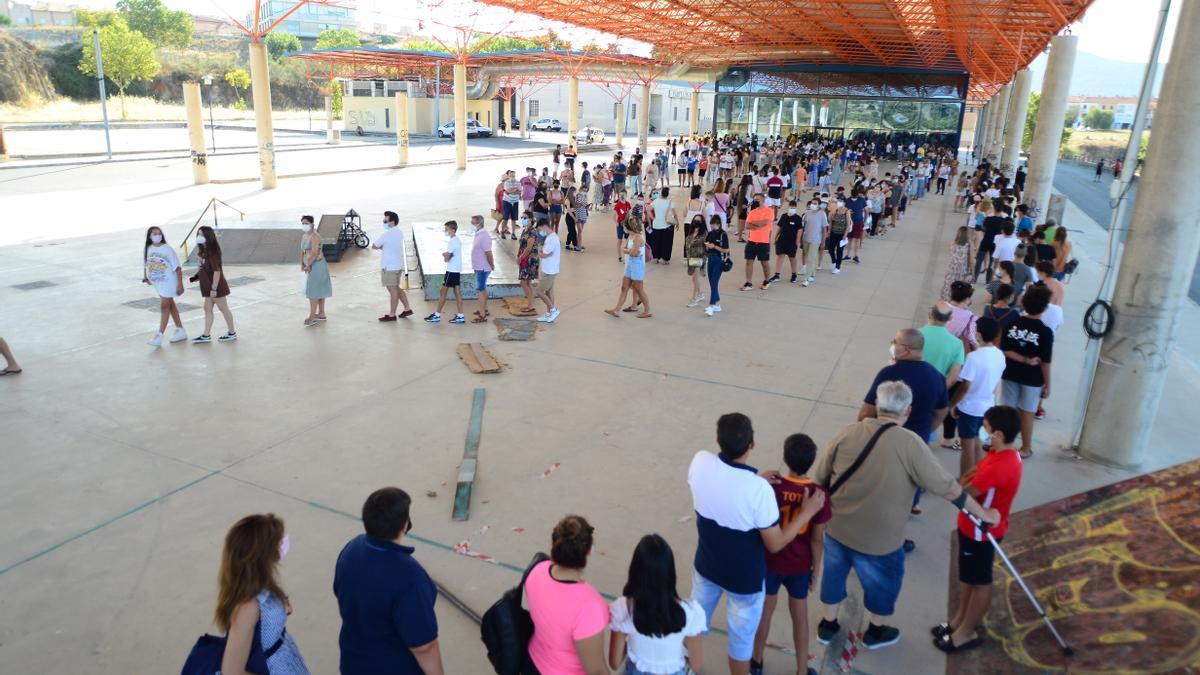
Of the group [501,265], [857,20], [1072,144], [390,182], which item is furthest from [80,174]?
[1072,144]

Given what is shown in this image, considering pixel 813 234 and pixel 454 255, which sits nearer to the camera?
pixel 454 255

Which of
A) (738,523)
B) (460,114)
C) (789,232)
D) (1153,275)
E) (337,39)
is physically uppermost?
(337,39)

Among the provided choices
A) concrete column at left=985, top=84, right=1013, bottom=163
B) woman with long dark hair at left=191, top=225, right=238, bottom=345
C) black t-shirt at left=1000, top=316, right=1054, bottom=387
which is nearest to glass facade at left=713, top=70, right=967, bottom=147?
concrete column at left=985, top=84, right=1013, bottom=163

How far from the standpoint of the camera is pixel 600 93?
268 feet

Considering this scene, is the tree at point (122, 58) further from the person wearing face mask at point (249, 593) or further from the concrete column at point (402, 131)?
the person wearing face mask at point (249, 593)

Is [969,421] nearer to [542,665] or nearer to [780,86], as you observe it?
[542,665]

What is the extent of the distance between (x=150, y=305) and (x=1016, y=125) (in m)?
26.7

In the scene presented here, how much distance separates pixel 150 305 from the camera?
37.3 feet

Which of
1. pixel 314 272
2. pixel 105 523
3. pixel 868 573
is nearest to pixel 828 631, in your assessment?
pixel 868 573

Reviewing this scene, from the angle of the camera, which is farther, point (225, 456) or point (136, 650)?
point (225, 456)

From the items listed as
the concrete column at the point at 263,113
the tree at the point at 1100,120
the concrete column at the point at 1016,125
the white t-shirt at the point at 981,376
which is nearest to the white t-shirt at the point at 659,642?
the white t-shirt at the point at 981,376

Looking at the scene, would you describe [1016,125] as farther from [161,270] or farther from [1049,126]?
[161,270]

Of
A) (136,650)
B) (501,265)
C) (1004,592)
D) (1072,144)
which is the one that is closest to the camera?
(136,650)

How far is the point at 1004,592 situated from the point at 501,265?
33.5 feet
